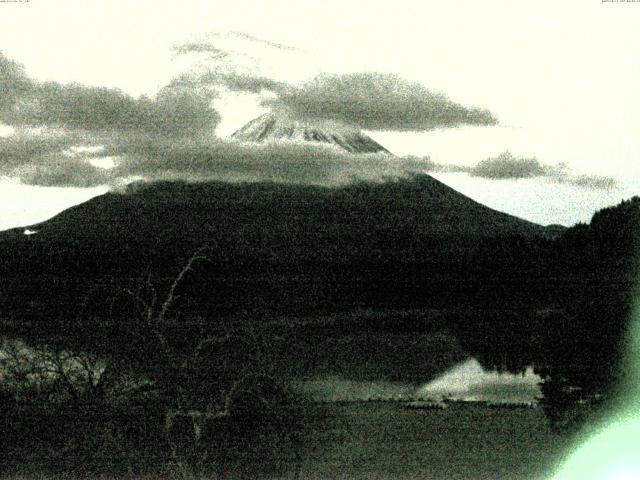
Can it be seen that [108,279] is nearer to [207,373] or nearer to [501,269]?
[207,373]

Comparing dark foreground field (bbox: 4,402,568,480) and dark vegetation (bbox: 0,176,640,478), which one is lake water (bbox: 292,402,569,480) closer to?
dark foreground field (bbox: 4,402,568,480)

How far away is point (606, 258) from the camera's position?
6160mm

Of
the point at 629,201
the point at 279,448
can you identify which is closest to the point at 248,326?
the point at 279,448

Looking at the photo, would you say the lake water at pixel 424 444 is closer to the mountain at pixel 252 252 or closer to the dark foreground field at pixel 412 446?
the dark foreground field at pixel 412 446

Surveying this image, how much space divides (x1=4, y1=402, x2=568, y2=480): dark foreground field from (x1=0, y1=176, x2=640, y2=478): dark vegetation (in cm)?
11

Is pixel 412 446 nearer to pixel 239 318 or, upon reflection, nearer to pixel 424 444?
pixel 424 444

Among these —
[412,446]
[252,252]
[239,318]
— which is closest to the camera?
[239,318]

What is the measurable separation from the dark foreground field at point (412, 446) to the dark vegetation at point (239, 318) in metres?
0.11

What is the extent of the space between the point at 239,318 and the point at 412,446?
1198 millimetres

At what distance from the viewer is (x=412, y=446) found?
3855mm

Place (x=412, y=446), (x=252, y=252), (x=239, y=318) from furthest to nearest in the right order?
(x=252, y=252) < (x=412, y=446) < (x=239, y=318)

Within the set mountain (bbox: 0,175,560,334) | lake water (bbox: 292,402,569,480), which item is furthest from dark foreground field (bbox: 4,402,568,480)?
mountain (bbox: 0,175,560,334)

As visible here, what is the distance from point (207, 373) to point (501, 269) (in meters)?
3.01

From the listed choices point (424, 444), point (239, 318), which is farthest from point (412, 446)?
point (239, 318)
